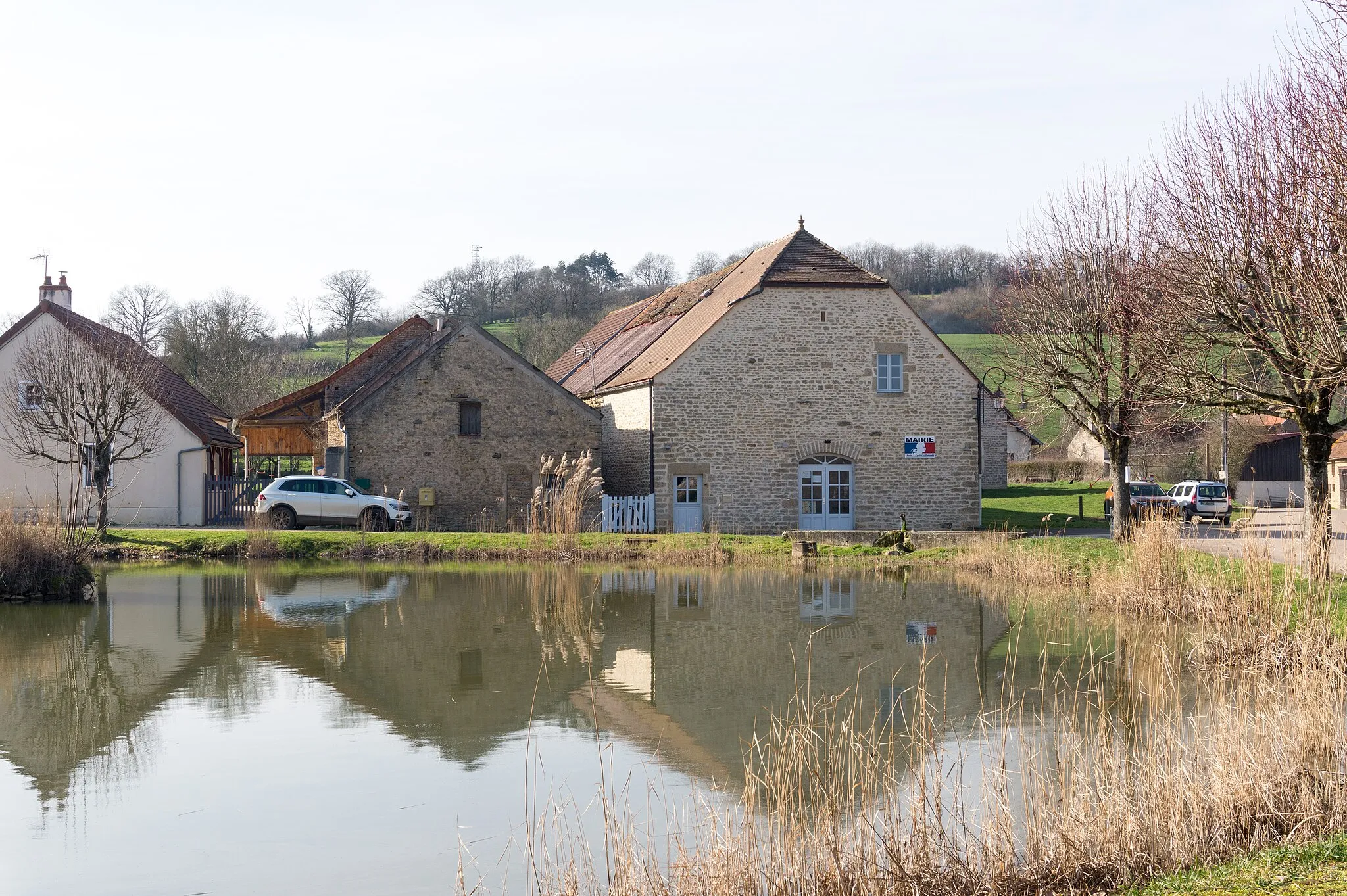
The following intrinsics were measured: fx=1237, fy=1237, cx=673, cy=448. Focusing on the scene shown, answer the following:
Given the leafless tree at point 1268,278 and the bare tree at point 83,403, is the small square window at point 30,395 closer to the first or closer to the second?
the bare tree at point 83,403

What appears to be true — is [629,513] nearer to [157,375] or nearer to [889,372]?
[889,372]

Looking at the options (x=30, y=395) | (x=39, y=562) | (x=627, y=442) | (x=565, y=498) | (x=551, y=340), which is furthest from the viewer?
(x=551, y=340)

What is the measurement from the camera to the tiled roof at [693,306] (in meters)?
29.5

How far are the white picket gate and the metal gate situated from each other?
8691 mm

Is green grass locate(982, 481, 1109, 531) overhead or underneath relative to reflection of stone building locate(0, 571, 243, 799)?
overhead

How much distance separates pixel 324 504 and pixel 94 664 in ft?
49.5

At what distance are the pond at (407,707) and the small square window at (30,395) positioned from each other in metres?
10.9

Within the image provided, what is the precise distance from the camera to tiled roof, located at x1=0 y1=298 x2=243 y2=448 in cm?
2789

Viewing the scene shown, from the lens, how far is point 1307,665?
770 centimetres

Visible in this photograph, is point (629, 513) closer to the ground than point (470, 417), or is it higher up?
closer to the ground

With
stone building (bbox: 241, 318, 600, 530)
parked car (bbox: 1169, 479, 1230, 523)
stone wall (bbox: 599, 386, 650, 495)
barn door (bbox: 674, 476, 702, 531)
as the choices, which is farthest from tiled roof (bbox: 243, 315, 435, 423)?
parked car (bbox: 1169, 479, 1230, 523)

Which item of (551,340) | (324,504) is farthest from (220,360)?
(324,504)

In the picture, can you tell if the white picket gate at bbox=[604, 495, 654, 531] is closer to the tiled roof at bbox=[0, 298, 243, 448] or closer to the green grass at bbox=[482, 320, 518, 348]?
the tiled roof at bbox=[0, 298, 243, 448]

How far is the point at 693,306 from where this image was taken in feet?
111
